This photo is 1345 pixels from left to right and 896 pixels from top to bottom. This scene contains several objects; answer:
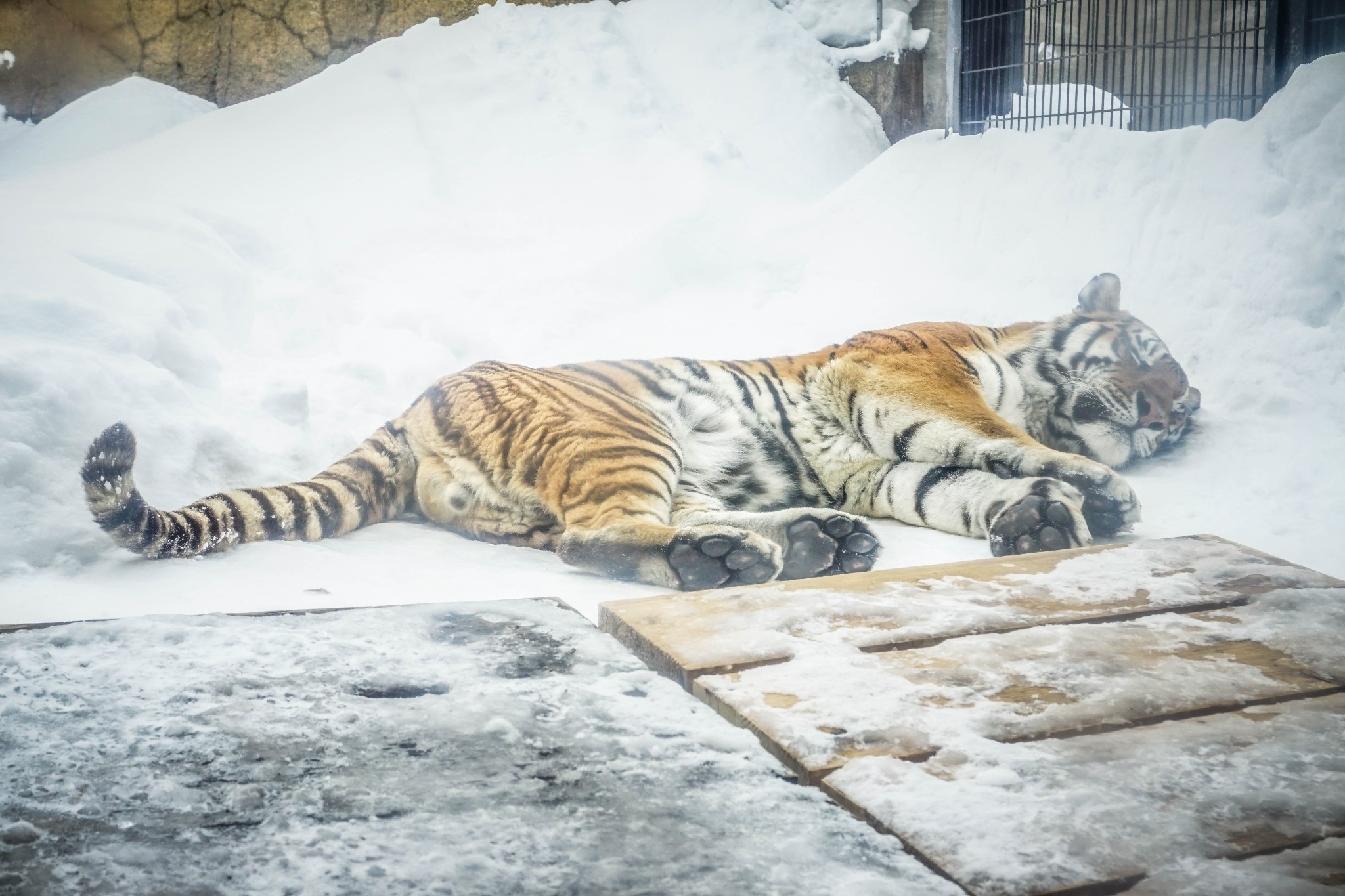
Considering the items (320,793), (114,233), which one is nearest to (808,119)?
(114,233)

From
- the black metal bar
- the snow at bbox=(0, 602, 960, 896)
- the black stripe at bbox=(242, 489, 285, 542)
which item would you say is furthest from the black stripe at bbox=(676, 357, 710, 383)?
the black metal bar

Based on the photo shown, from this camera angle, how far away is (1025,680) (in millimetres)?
1156

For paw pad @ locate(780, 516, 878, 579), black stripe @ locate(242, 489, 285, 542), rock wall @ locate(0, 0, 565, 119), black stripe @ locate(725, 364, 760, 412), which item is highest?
rock wall @ locate(0, 0, 565, 119)

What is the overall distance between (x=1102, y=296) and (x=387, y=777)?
9.84 feet

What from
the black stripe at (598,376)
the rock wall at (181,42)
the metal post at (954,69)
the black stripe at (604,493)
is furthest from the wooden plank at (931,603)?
the rock wall at (181,42)

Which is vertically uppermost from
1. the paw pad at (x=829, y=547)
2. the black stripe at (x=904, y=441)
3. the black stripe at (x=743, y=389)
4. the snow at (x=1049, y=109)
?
the snow at (x=1049, y=109)

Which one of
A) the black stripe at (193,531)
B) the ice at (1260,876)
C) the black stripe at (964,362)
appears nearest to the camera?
the ice at (1260,876)

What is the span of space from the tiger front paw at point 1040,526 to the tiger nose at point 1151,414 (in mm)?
995

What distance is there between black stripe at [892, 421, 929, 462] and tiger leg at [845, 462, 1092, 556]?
0.08ft

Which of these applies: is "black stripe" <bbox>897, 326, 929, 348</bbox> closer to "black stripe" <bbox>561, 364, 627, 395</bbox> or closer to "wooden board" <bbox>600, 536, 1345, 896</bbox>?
"black stripe" <bbox>561, 364, 627, 395</bbox>

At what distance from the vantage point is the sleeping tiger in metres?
2.19

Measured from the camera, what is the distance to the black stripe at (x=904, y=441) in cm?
287

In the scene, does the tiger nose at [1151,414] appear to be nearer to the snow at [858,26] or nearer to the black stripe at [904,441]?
the black stripe at [904,441]

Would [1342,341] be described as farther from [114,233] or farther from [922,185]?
[114,233]
